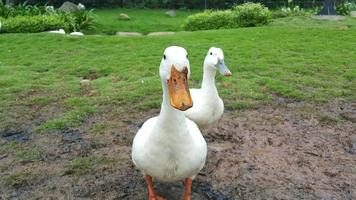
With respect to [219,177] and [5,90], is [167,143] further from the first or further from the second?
[5,90]

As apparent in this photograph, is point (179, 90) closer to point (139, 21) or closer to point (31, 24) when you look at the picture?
point (31, 24)

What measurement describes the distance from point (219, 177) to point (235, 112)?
197cm

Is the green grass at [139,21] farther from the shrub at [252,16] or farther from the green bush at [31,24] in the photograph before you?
the shrub at [252,16]

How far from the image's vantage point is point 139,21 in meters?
19.2

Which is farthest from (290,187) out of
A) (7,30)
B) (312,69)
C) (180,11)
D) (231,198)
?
(180,11)

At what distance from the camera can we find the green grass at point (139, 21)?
1742 centimetres

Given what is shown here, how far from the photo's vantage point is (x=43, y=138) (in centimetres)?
560

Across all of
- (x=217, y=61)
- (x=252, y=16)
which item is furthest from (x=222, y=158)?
(x=252, y=16)

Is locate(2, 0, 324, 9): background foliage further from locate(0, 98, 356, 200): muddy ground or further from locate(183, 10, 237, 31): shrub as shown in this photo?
locate(0, 98, 356, 200): muddy ground

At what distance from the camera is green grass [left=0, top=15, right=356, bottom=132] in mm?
6906

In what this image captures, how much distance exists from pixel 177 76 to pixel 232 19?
13.7 metres

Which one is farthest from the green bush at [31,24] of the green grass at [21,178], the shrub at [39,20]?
the green grass at [21,178]

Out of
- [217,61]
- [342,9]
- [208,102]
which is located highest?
[342,9]

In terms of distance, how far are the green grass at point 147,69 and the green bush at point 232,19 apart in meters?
2.41
